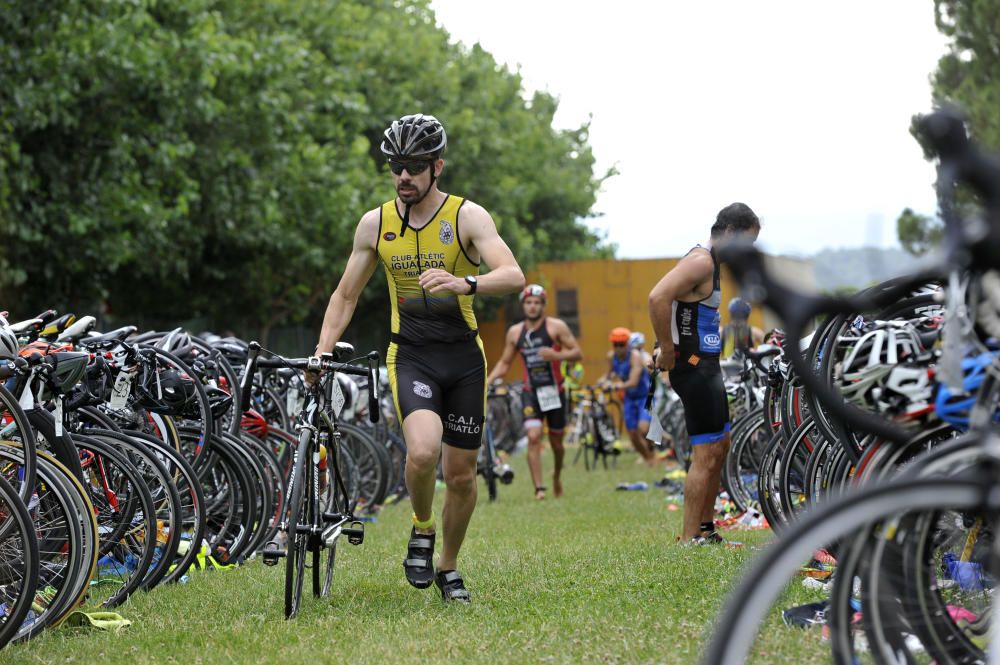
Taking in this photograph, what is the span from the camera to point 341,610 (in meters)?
6.55

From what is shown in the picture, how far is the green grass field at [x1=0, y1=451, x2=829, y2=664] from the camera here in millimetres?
5344

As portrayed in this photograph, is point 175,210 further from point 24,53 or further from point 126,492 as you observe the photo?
point 126,492

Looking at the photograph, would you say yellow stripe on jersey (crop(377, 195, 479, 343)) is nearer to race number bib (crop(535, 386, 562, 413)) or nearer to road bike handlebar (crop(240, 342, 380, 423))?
road bike handlebar (crop(240, 342, 380, 423))

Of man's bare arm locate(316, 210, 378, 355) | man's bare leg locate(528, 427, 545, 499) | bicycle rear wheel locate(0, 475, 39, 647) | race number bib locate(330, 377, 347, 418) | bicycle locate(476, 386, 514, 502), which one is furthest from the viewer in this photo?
man's bare leg locate(528, 427, 545, 499)

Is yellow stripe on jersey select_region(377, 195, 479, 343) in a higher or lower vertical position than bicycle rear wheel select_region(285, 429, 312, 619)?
higher

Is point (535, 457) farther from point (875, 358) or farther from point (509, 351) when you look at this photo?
point (875, 358)

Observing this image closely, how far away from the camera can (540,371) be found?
49.3 ft

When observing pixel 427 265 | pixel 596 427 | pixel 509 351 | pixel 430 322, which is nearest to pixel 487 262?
pixel 427 265

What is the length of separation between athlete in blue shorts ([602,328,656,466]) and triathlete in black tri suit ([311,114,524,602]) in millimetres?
12560

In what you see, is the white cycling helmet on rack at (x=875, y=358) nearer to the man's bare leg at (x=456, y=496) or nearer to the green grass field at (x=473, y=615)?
the green grass field at (x=473, y=615)

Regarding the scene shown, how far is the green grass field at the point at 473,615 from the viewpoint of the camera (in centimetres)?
534

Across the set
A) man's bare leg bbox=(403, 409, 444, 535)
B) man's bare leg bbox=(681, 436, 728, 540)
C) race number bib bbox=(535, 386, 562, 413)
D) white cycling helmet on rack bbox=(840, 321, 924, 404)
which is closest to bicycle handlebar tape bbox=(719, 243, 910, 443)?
white cycling helmet on rack bbox=(840, 321, 924, 404)

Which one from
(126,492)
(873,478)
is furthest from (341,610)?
(873,478)

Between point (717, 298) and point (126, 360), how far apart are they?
3455mm
